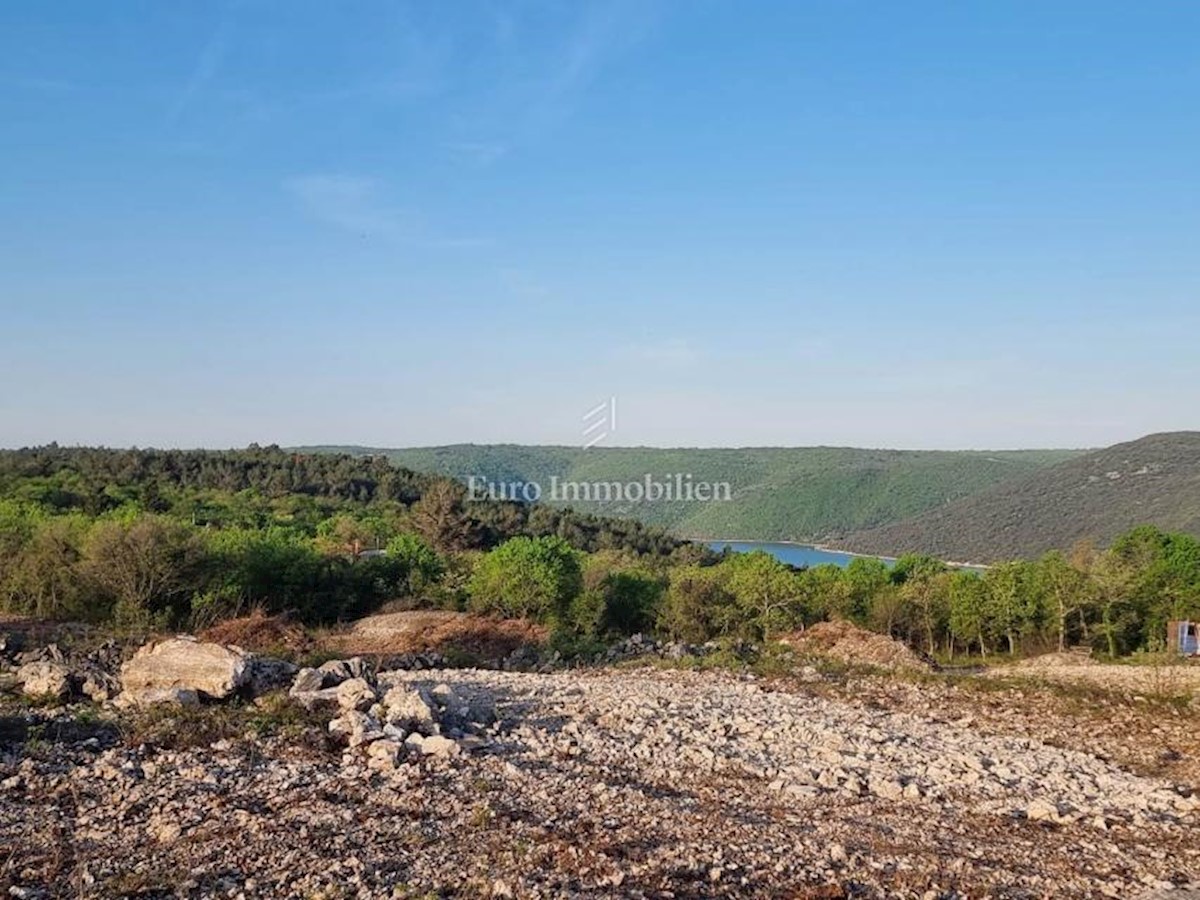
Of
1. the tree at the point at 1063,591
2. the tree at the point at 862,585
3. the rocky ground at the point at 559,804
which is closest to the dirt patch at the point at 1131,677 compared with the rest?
the rocky ground at the point at 559,804

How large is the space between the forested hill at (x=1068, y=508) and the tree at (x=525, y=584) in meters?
49.8

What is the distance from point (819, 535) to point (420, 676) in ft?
316

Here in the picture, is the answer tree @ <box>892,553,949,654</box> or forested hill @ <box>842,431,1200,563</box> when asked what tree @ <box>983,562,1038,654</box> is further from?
forested hill @ <box>842,431,1200,563</box>

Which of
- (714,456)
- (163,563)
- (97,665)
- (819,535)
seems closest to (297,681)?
(97,665)

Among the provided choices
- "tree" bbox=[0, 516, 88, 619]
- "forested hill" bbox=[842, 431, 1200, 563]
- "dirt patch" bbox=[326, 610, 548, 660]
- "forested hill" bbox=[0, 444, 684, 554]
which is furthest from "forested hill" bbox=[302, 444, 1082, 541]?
"tree" bbox=[0, 516, 88, 619]

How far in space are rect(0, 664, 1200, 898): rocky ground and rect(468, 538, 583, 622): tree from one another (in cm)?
1605

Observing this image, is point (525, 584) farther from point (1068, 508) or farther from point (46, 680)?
point (1068, 508)

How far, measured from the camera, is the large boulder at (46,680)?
434 inches

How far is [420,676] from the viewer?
50.5 ft

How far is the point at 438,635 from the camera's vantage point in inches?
949

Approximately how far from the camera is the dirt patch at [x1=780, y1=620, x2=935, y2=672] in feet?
64.2

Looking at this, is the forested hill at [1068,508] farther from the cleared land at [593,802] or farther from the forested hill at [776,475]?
the cleared land at [593,802]

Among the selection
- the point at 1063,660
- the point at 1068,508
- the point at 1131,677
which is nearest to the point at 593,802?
the point at 1131,677

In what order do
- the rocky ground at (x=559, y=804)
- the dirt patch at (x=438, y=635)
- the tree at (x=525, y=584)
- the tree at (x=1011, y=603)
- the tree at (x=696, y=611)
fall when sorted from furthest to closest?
the tree at (x=1011, y=603)
the tree at (x=696, y=611)
the tree at (x=525, y=584)
the dirt patch at (x=438, y=635)
the rocky ground at (x=559, y=804)
